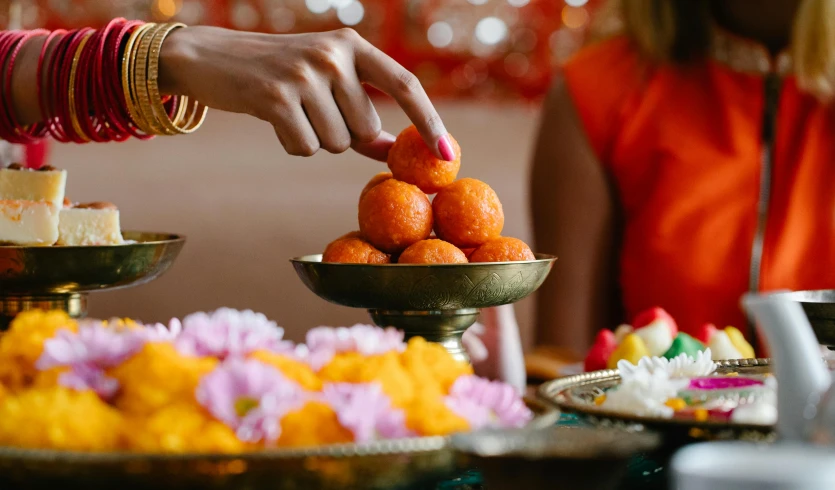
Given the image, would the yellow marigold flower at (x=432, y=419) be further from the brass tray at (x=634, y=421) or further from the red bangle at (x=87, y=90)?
the red bangle at (x=87, y=90)

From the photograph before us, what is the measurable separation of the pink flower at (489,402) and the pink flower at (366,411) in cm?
4

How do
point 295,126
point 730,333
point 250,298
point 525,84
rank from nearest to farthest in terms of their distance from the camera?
point 295,126 < point 730,333 < point 250,298 < point 525,84

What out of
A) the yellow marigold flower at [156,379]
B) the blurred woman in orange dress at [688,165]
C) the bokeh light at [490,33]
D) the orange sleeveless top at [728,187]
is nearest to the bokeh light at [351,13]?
the bokeh light at [490,33]

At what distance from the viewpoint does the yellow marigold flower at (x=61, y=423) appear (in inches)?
15.6

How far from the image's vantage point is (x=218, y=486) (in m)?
0.38

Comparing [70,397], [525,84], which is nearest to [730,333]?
[70,397]

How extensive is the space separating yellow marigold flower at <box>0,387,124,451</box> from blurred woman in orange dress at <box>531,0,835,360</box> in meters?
1.39

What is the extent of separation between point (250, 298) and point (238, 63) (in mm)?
1363

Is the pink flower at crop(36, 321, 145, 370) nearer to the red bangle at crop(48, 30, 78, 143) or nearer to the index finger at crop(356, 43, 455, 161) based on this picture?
the index finger at crop(356, 43, 455, 161)

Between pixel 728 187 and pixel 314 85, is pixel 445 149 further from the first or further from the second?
pixel 728 187

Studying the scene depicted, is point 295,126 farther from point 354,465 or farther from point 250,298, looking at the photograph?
point 250,298

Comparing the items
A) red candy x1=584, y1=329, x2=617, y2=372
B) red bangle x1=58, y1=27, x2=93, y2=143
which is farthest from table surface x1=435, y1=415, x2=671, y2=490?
red bangle x1=58, y1=27, x2=93, y2=143

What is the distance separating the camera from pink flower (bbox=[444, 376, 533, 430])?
44cm

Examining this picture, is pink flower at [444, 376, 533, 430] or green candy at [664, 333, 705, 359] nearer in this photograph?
pink flower at [444, 376, 533, 430]
